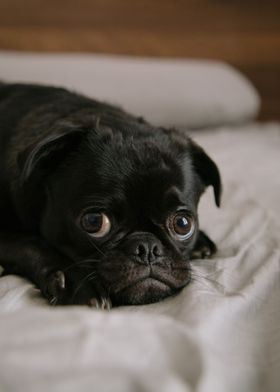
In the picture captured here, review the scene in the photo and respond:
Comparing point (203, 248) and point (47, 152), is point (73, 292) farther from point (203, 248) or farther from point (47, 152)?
point (203, 248)

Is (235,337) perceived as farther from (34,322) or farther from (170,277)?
(34,322)

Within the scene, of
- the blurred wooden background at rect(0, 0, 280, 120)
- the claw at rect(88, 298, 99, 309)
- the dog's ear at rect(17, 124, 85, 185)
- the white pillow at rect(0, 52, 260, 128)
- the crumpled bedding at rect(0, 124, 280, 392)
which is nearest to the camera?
the crumpled bedding at rect(0, 124, 280, 392)

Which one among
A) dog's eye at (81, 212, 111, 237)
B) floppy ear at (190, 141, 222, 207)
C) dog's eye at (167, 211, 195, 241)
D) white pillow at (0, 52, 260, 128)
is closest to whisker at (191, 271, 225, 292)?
dog's eye at (167, 211, 195, 241)

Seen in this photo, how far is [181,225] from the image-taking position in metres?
1.48

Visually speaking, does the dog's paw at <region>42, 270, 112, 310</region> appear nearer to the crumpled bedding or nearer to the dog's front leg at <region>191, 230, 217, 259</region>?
the crumpled bedding

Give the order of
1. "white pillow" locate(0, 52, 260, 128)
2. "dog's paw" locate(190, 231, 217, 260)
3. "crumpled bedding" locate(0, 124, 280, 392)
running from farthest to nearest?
"white pillow" locate(0, 52, 260, 128) → "dog's paw" locate(190, 231, 217, 260) → "crumpled bedding" locate(0, 124, 280, 392)

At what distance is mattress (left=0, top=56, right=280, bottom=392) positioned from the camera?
79 centimetres

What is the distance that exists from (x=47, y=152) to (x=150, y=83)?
1.74 metres

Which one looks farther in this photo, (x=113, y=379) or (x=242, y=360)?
(x=242, y=360)

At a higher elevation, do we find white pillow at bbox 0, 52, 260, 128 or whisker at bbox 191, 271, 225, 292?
white pillow at bbox 0, 52, 260, 128

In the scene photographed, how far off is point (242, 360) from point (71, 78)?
217cm

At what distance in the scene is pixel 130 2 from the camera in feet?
11.9

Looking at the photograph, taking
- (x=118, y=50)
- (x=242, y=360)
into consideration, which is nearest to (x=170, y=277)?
(x=242, y=360)

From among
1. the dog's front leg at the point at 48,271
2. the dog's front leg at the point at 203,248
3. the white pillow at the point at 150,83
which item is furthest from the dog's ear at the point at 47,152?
the white pillow at the point at 150,83
